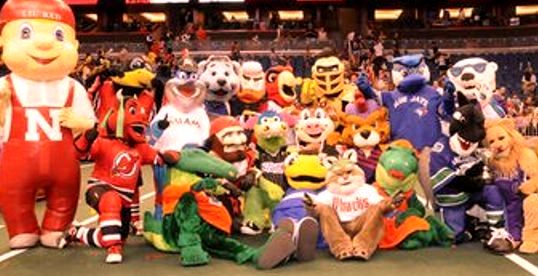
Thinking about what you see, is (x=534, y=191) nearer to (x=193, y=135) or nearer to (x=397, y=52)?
(x=193, y=135)

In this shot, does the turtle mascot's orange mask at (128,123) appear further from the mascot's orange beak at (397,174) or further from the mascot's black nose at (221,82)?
the mascot's orange beak at (397,174)

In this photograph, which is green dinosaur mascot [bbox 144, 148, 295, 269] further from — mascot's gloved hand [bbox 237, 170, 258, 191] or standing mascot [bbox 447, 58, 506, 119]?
standing mascot [bbox 447, 58, 506, 119]

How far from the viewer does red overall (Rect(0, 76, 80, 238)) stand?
233 inches

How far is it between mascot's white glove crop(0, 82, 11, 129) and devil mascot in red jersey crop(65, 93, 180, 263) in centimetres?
60

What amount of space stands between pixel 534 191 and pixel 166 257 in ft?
9.46

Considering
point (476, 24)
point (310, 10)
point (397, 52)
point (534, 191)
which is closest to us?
point (534, 191)

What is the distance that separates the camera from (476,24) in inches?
899

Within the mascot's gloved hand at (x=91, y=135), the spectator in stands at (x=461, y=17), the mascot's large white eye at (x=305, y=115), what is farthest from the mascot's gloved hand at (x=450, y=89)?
the spectator in stands at (x=461, y=17)

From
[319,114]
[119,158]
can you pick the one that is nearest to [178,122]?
[119,158]

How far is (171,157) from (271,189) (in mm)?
1015

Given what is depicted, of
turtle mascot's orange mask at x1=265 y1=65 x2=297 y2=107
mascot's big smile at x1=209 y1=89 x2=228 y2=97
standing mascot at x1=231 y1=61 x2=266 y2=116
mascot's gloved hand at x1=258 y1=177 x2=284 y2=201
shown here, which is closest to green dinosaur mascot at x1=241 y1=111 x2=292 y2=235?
mascot's gloved hand at x1=258 y1=177 x2=284 y2=201

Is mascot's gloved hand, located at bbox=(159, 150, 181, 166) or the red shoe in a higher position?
mascot's gloved hand, located at bbox=(159, 150, 181, 166)

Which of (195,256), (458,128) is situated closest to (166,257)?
(195,256)

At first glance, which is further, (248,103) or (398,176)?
(248,103)
